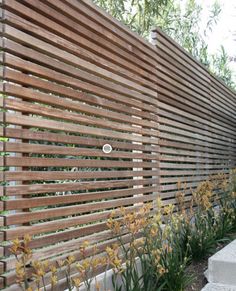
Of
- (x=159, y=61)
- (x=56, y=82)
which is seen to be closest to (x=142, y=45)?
(x=159, y=61)

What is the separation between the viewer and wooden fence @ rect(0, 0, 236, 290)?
2125mm

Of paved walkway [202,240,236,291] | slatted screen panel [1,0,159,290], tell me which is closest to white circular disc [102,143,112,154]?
slatted screen panel [1,0,159,290]

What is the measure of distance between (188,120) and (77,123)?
3.06m

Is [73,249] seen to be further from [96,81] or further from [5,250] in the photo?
[96,81]

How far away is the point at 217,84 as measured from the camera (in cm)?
707

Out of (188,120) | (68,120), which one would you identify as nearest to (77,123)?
(68,120)

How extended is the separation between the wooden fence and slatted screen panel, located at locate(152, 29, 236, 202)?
0.03 meters

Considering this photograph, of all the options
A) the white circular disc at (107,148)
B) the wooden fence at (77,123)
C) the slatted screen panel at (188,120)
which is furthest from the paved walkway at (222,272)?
the white circular disc at (107,148)

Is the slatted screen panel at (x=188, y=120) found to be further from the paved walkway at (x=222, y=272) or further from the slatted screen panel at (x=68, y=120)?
the paved walkway at (x=222, y=272)

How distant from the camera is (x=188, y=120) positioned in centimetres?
548

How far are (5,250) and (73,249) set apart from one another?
62 cm

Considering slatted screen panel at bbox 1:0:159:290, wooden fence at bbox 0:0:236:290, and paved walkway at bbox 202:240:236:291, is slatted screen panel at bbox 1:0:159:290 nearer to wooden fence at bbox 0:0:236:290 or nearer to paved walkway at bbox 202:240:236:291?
wooden fence at bbox 0:0:236:290

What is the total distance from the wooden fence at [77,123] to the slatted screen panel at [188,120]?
0.11ft

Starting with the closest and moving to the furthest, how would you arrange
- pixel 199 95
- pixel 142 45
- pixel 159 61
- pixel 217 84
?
pixel 142 45, pixel 159 61, pixel 199 95, pixel 217 84
